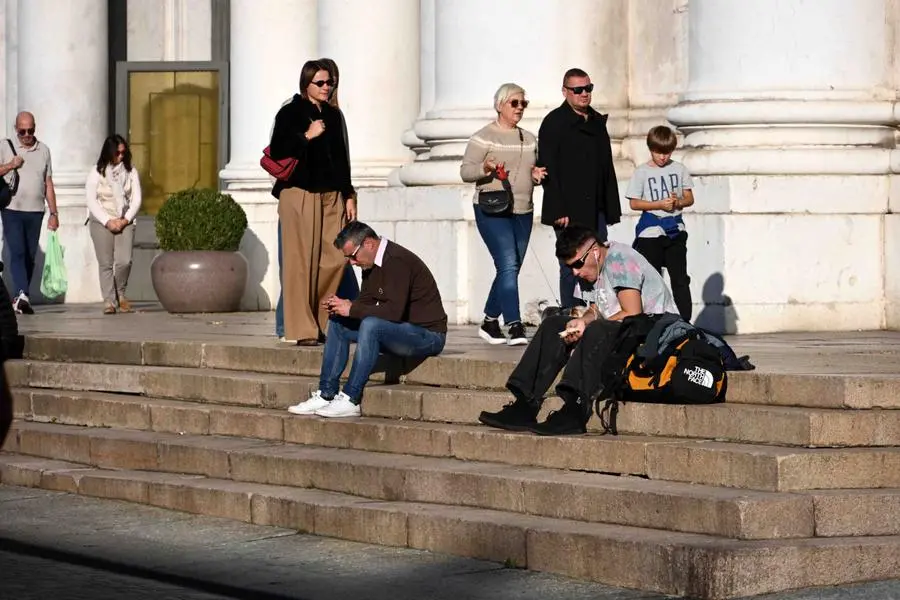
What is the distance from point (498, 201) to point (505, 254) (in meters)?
0.32

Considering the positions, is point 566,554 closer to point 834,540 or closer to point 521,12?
point 834,540

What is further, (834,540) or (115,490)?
(115,490)

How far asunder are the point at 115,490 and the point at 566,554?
11.3 feet

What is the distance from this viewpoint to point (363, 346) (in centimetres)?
1118

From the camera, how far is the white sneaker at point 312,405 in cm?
1140

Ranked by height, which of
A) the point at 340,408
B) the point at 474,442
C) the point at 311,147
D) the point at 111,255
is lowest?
the point at 474,442

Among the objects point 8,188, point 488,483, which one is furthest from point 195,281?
point 488,483

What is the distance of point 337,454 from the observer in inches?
426

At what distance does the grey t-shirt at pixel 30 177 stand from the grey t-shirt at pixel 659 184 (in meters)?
7.42

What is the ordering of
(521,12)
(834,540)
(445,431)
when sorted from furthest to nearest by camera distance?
(521,12) → (445,431) → (834,540)

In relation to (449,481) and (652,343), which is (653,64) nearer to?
(652,343)

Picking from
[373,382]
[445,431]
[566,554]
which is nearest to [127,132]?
[373,382]

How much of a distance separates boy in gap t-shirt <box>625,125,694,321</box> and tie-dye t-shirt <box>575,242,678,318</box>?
228 cm

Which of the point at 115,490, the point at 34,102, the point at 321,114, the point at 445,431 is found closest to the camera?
the point at 445,431
